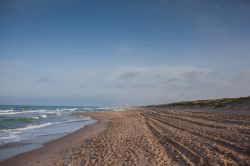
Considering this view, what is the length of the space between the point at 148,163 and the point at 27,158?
5.70 meters

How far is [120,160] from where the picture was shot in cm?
1054

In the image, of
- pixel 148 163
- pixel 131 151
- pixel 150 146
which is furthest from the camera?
pixel 150 146

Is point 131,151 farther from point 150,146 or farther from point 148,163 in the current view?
point 148,163

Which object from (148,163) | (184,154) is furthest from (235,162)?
(148,163)

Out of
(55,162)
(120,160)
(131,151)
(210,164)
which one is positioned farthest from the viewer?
(131,151)

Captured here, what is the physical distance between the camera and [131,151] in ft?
40.1

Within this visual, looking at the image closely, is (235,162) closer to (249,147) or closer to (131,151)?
(249,147)

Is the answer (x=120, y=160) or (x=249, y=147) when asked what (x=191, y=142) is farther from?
(x=120, y=160)

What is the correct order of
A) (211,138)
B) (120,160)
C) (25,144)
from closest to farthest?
(120,160) → (211,138) → (25,144)

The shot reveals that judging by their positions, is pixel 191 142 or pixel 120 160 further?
pixel 191 142

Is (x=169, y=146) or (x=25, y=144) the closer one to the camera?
(x=169, y=146)

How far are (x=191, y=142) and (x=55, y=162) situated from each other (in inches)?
239

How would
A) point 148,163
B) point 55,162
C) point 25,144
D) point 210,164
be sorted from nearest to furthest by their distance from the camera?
point 210,164 → point 148,163 → point 55,162 → point 25,144

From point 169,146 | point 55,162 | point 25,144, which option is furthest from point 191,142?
point 25,144
